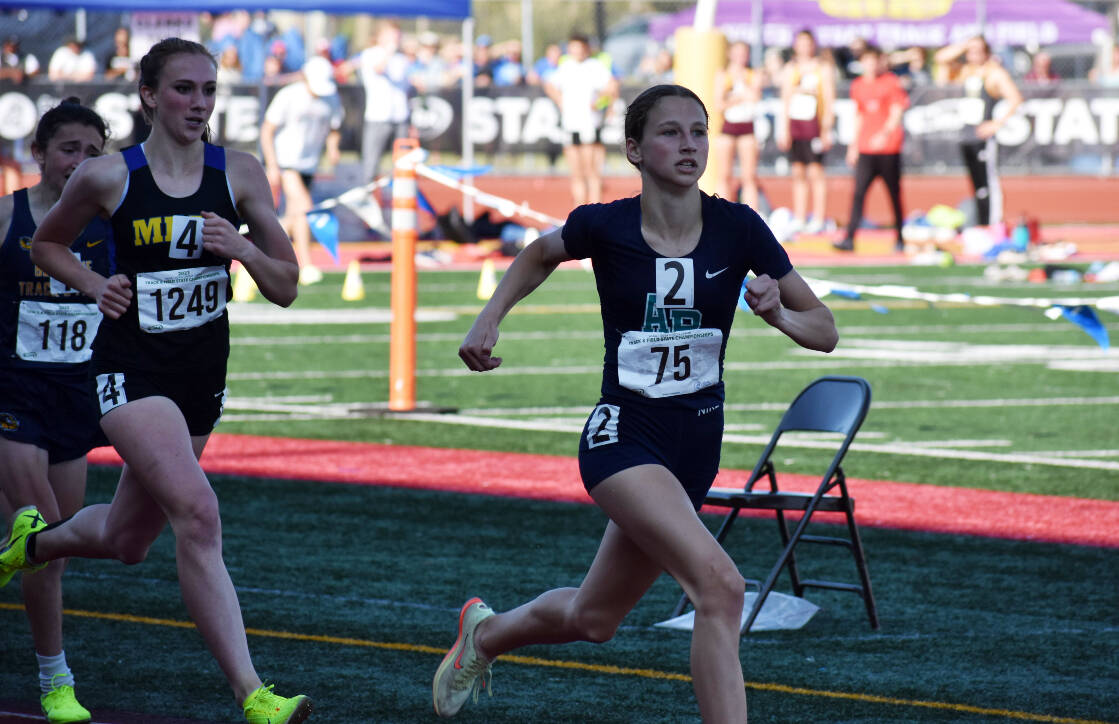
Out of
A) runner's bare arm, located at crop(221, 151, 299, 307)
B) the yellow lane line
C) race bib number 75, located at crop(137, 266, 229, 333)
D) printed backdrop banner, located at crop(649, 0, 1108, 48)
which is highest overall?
printed backdrop banner, located at crop(649, 0, 1108, 48)

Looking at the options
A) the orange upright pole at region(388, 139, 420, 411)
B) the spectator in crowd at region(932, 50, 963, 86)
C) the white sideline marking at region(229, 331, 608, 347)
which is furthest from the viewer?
the spectator in crowd at region(932, 50, 963, 86)

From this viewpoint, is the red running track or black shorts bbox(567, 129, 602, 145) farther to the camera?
black shorts bbox(567, 129, 602, 145)

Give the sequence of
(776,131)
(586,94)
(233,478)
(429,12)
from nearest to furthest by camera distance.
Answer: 1. (233,478)
2. (429,12)
3. (586,94)
4. (776,131)

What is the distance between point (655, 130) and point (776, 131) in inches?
980

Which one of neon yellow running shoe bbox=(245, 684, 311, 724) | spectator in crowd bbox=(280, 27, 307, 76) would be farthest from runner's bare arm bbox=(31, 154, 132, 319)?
spectator in crowd bbox=(280, 27, 307, 76)

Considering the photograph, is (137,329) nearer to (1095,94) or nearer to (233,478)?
(233,478)

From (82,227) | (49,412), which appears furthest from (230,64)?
(82,227)

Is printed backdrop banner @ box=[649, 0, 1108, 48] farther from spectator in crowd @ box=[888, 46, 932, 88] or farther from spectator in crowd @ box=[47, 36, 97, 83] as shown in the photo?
spectator in crowd @ box=[47, 36, 97, 83]

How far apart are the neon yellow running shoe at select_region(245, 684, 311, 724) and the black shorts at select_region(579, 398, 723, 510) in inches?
40.8

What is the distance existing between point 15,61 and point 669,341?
23.8 m

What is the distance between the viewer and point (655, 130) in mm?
5602

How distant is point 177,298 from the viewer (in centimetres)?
595

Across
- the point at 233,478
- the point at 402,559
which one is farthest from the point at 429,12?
the point at 402,559

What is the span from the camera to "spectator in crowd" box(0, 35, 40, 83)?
26969 mm
